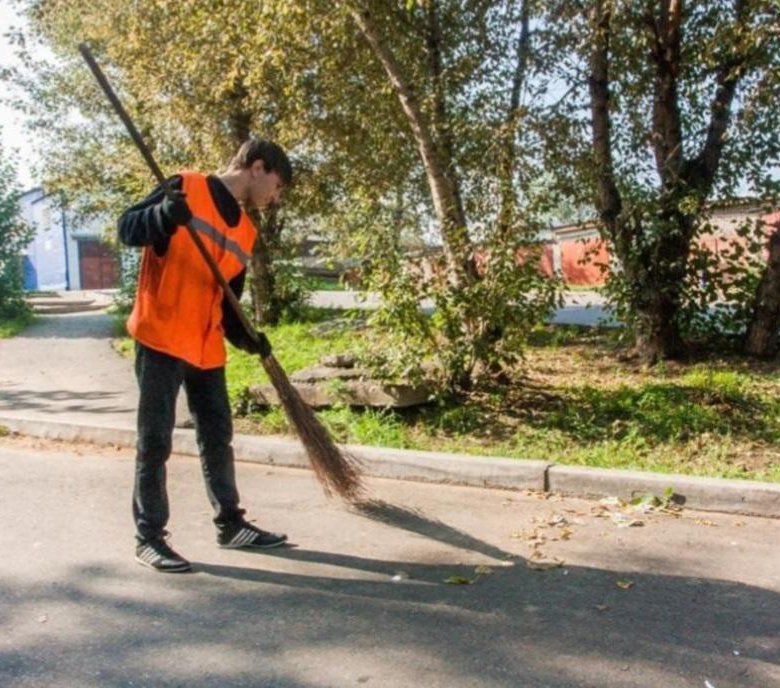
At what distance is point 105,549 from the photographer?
412 cm

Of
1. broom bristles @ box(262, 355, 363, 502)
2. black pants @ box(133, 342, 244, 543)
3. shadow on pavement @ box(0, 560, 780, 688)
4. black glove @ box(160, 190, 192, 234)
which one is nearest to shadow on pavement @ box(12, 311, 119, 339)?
broom bristles @ box(262, 355, 363, 502)

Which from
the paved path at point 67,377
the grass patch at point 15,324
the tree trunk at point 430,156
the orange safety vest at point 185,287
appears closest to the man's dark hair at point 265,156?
the orange safety vest at point 185,287

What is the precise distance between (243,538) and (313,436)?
63 centimetres

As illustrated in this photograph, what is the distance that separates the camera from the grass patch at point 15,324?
14.4m

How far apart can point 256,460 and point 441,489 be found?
4.48ft

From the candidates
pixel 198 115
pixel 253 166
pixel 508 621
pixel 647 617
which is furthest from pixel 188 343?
pixel 198 115

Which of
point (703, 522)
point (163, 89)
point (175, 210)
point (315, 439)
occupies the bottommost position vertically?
point (703, 522)

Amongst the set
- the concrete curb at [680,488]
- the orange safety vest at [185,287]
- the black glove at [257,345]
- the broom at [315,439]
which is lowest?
the concrete curb at [680,488]

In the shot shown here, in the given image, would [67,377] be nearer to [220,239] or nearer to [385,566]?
[220,239]

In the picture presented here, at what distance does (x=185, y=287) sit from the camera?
153 inches

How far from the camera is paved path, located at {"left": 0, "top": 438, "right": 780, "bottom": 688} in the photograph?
2.95 m

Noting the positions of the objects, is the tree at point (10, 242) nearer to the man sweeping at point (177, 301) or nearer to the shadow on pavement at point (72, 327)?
the shadow on pavement at point (72, 327)

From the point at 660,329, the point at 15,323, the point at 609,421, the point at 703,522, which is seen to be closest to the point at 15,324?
the point at 15,323

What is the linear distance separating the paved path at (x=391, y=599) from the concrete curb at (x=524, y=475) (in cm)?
15
